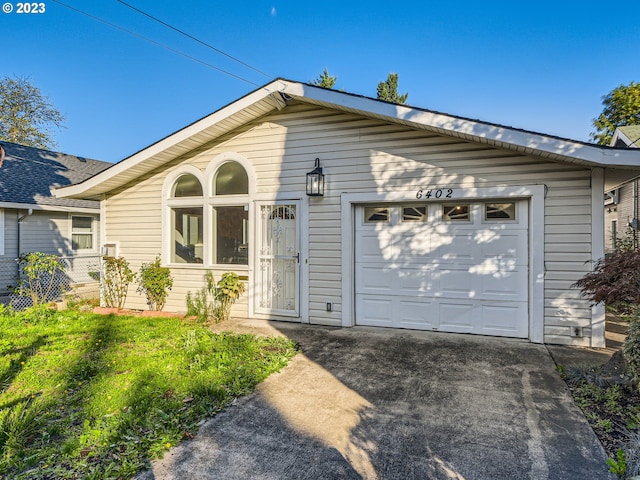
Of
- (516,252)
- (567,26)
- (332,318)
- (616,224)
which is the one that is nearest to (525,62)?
(567,26)

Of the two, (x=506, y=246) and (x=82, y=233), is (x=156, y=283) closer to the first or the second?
(x=506, y=246)

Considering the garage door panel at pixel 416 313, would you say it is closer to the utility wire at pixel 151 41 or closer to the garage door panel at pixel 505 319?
the garage door panel at pixel 505 319

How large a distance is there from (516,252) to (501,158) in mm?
1362

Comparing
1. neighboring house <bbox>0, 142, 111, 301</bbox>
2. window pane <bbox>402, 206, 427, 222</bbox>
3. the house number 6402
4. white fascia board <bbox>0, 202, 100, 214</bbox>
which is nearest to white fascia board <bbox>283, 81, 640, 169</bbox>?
the house number 6402

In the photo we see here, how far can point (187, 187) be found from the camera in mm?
7043

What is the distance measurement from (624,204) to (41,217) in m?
19.4

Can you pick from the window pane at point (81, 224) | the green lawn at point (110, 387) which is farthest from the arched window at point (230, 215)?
the window pane at point (81, 224)

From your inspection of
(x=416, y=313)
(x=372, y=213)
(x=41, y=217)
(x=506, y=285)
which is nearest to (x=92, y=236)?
(x=41, y=217)

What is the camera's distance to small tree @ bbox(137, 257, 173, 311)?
6836 millimetres

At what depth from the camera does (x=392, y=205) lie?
5812 millimetres

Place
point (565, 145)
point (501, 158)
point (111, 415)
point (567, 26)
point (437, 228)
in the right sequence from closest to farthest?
point (111, 415), point (565, 145), point (501, 158), point (437, 228), point (567, 26)

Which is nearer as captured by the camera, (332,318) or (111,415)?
(111,415)

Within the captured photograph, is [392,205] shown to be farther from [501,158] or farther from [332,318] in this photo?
[332,318]

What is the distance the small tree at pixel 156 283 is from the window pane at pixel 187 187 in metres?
1.38
